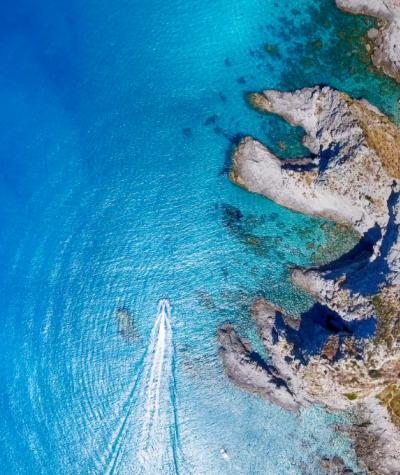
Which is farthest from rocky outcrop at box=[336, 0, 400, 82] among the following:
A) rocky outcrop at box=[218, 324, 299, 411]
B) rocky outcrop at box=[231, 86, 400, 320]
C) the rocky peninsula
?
rocky outcrop at box=[218, 324, 299, 411]

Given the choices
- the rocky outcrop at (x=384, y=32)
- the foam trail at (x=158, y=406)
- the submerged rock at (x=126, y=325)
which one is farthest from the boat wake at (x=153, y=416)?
the rocky outcrop at (x=384, y=32)

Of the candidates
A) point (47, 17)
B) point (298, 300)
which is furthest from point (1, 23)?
point (298, 300)

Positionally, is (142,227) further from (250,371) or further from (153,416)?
(153,416)

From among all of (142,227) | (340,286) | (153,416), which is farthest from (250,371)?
(142,227)

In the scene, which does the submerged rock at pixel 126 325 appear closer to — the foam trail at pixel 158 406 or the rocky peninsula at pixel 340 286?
the foam trail at pixel 158 406

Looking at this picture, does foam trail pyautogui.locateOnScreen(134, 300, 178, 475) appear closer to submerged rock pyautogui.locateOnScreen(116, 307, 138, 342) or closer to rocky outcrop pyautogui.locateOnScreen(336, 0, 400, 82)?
submerged rock pyautogui.locateOnScreen(116, 307, 138, 342)
